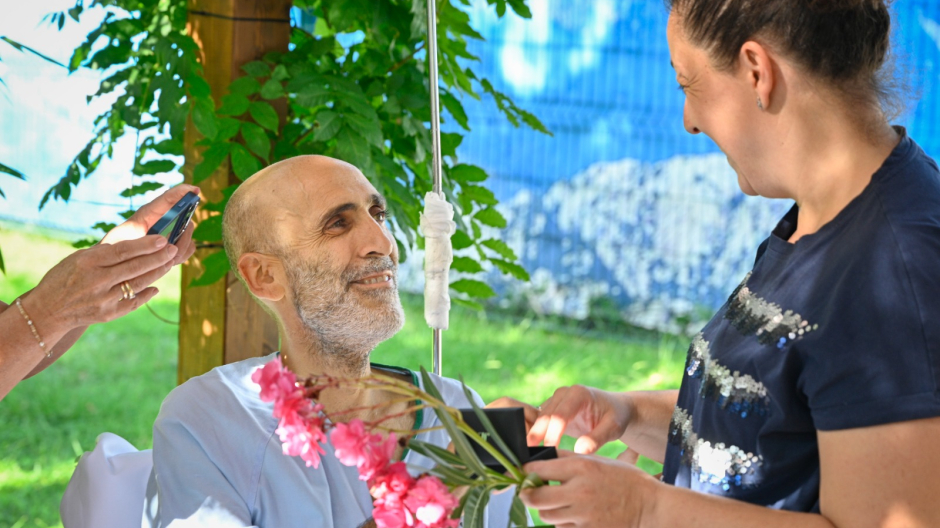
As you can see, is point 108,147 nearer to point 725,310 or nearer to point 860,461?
point 725,310

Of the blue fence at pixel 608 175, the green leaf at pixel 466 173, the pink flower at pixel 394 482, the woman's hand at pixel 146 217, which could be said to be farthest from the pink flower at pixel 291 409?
the blue fence at pixel 608 175

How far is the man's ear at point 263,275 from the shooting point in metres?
2.35

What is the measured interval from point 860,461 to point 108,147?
8.69 feet

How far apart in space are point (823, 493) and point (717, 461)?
Answer: 0.68ft

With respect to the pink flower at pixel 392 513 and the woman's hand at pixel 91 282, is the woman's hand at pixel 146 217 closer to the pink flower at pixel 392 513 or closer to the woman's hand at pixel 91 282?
the woman's hand at pixel 91 282

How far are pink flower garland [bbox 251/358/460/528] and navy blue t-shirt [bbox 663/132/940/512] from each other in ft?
1.42

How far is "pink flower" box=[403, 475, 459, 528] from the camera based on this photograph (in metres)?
1.25

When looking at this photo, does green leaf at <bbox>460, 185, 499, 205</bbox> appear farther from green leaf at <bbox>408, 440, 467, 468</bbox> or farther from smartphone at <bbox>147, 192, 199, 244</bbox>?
green leaf at <bbox>408, 440, 467, 468</bbox>

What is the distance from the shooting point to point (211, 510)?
1.96 meters

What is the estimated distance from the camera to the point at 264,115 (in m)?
2.60

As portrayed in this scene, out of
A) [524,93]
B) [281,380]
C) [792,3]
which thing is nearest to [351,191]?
[281,380]

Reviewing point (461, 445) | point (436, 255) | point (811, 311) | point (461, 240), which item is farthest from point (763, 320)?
point (461, 240)

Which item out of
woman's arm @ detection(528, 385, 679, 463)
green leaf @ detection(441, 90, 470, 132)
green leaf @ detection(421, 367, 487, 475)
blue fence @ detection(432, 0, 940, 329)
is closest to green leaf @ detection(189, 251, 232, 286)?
green leaf @ detection(441, 90, 470, 132)

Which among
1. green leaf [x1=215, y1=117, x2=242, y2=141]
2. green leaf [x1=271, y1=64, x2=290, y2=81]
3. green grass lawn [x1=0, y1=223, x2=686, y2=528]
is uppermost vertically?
green leaf [x1=271, y1=64, x2=290, y2=81]
